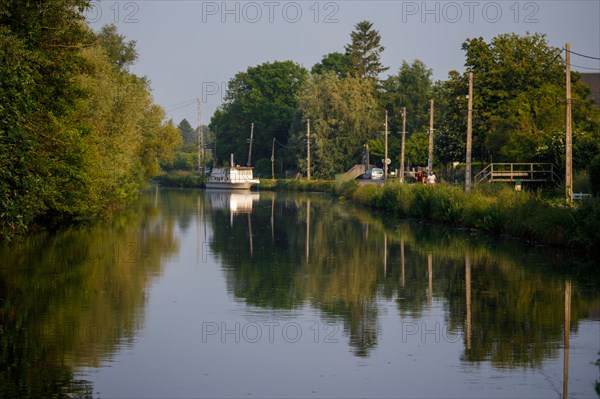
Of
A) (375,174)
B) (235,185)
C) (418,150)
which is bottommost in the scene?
(235,185)

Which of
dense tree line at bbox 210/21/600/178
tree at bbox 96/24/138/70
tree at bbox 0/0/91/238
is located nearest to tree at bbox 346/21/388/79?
dense tree line at bbox 210/21/600/178

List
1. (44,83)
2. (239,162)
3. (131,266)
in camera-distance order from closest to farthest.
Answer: (131,266) → (44,83) → (239,162)

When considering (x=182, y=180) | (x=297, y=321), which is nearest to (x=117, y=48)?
(x=182, y=180)

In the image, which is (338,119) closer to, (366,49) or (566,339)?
(366,49)

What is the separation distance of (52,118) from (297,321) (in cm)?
1474

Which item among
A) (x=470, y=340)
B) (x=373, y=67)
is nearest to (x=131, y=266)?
(x=470, y=340)

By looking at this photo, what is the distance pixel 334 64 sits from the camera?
120188 millimetres

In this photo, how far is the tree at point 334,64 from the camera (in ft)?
384

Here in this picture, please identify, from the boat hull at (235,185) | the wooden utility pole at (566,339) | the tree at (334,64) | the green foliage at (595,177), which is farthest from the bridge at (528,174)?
the tree at (334,64)

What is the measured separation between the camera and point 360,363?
A: 39.8ft

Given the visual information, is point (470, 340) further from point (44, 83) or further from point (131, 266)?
Answer: point (44, 83)

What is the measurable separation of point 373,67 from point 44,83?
284ft

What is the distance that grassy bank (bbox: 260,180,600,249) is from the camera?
85.7ft

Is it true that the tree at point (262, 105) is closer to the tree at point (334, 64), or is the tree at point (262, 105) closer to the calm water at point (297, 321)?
the tree at point (334, 64)
